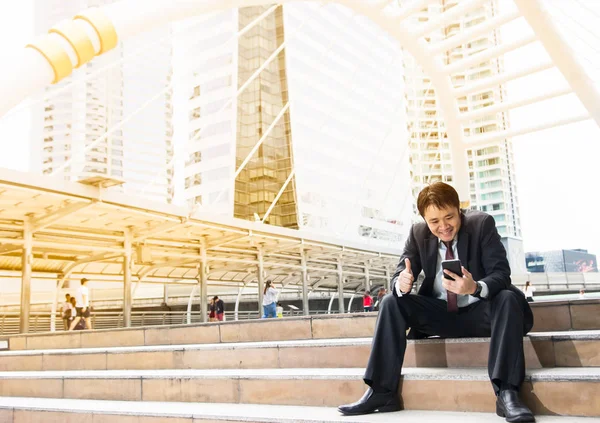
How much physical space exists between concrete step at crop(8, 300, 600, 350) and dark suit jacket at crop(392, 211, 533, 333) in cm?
61

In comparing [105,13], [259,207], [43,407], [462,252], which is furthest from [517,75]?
[259,207]

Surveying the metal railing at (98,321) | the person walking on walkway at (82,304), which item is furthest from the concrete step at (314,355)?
the metal railing at (98,321)

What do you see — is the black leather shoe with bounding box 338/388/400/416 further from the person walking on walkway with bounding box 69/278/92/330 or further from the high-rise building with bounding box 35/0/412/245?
the high-rise building with bounding box 35/0/412/245

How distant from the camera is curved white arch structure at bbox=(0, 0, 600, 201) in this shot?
4820 millimetres

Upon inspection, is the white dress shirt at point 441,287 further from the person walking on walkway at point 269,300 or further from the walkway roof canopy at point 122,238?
the person walking on walkway at point 269,300

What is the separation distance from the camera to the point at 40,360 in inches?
226

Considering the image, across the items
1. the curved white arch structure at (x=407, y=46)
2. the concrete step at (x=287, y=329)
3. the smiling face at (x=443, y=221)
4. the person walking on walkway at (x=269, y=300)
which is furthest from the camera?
the person walking on walkway at (x=269, y=300)

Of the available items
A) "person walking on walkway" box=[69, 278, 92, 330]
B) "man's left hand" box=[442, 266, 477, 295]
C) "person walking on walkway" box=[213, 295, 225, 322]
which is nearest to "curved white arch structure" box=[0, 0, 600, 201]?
"man's left hand" box=[442, 266, 477, 295]

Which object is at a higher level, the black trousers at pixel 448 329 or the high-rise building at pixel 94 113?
the high-rise building at pixel 94 113

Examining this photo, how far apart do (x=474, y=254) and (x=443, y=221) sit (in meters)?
0.26

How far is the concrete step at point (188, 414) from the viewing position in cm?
264

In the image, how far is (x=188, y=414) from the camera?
3188 mm

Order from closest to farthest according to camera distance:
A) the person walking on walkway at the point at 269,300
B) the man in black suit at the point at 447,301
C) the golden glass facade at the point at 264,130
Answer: the man in black suit at the point at 447,301, the person walking on walkway at the point at 269,300, the golden glass facade at the point at 264,130

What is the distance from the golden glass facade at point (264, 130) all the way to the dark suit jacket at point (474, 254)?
3128cm
